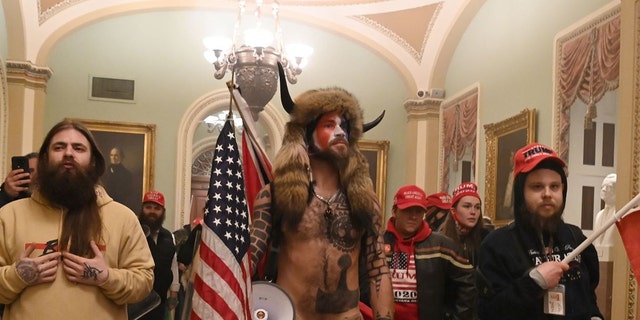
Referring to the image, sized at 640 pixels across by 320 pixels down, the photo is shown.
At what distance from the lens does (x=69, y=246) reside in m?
3.45

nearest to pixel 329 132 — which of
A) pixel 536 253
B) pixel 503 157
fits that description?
pixel 536 253

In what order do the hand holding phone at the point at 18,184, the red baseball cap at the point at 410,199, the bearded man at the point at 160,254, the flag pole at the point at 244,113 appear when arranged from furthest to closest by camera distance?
the bearded man at the point at 160,254
the red baseball cap at the point at 410,199
the hand holding phone at the point at 18,184
the flag pole at the point at 244,113

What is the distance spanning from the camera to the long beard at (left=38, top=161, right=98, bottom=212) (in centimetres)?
354

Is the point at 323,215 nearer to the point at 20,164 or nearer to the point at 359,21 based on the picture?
the point at 20,164

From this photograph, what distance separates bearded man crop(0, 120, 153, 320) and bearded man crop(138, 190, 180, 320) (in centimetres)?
374

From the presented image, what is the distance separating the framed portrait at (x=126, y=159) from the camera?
13.6m

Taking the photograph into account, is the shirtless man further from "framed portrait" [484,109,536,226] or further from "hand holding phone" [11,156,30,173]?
"framed portrait" [484,109,536,226]

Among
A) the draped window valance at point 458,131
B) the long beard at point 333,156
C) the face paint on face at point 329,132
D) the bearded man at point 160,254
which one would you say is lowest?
the bearded man at point 160,254

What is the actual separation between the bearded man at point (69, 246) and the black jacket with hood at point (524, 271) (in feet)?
5.41

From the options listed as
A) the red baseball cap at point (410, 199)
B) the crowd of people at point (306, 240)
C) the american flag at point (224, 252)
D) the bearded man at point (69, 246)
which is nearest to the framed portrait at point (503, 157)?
the red baseball cap at point (410, 199)

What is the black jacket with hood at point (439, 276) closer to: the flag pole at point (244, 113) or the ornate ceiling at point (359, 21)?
the flag pole at point (244, 113)

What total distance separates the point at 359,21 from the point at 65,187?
11.3 meters

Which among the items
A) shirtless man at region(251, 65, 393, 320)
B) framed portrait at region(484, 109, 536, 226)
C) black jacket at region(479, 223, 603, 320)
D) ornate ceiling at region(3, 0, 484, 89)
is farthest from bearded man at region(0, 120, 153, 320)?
ornate ceiling at region(3, 0, 484, 89)

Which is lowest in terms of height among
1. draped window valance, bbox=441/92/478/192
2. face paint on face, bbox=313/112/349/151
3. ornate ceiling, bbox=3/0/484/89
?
face paint on face, bbox=313/112/349/151
